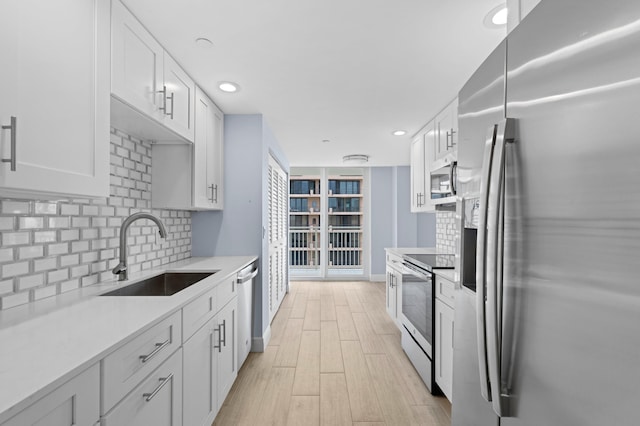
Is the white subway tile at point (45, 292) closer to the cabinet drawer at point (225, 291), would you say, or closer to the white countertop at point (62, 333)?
the white countertop at point (62, 333)

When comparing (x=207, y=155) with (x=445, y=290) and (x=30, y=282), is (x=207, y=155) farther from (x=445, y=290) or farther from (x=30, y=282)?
(x=445, y=290)

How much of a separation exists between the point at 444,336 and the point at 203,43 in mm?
2458

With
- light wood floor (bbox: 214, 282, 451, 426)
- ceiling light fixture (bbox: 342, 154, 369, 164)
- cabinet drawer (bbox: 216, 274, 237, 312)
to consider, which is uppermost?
ceiling light fixture (bbox: 342, 154, 369, 164)

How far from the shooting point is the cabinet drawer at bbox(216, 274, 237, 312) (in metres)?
2.12

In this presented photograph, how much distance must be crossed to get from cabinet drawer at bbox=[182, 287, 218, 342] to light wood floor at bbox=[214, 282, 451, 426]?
775 millimetres

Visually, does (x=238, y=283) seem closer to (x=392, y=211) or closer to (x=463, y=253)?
(x=463, y=253)

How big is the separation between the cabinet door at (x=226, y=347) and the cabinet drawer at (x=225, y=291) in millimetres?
42

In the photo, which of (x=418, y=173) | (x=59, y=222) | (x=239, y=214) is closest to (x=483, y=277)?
(x=59, y=222)

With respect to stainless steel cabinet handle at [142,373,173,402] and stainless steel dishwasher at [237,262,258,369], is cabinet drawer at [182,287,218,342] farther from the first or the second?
stainless steel dishwasher at [237,262,258,369]

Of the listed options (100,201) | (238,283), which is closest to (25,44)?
(100,201)

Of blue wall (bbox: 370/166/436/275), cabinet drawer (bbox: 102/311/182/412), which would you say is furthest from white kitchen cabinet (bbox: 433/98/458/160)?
blue wall (bbox: 370/166/436/275)

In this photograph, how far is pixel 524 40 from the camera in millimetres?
783

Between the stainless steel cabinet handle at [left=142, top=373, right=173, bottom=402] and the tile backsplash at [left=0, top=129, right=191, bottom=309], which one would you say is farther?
the tile backsplash at [left=0, top=129, right=191, bottom=309]

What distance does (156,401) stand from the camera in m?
1.27
